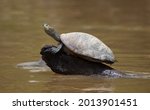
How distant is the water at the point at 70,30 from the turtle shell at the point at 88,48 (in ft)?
1.22

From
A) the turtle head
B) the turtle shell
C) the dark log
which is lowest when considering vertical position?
the dark log

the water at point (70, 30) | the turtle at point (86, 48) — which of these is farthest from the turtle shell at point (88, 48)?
the water at point (70, 30)

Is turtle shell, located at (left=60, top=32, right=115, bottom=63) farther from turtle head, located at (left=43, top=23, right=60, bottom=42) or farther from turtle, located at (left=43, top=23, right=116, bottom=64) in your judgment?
turtle head, located at (left=43, top=23, right=60, bottom=42)

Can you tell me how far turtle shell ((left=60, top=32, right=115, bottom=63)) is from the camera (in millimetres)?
9453

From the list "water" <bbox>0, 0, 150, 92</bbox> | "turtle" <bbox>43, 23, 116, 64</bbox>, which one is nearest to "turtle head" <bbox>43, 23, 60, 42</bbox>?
"turtle" <bbox>43, 23, 116, 64</bbox>

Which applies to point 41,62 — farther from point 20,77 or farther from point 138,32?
point 138,32

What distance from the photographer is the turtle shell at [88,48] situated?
9453mm

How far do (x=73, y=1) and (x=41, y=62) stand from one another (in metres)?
18.8

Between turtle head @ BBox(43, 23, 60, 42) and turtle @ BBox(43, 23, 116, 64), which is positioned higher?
turtle head @ BBox(43, 23, 60, 42)

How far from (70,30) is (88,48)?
7.41m

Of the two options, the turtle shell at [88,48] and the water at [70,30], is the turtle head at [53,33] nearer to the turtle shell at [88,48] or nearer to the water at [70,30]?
the turtle shell at [88,48]

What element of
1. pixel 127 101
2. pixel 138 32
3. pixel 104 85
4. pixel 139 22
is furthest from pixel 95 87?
pixel 139 22

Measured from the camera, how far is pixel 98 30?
17.3m

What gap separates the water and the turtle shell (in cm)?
37
